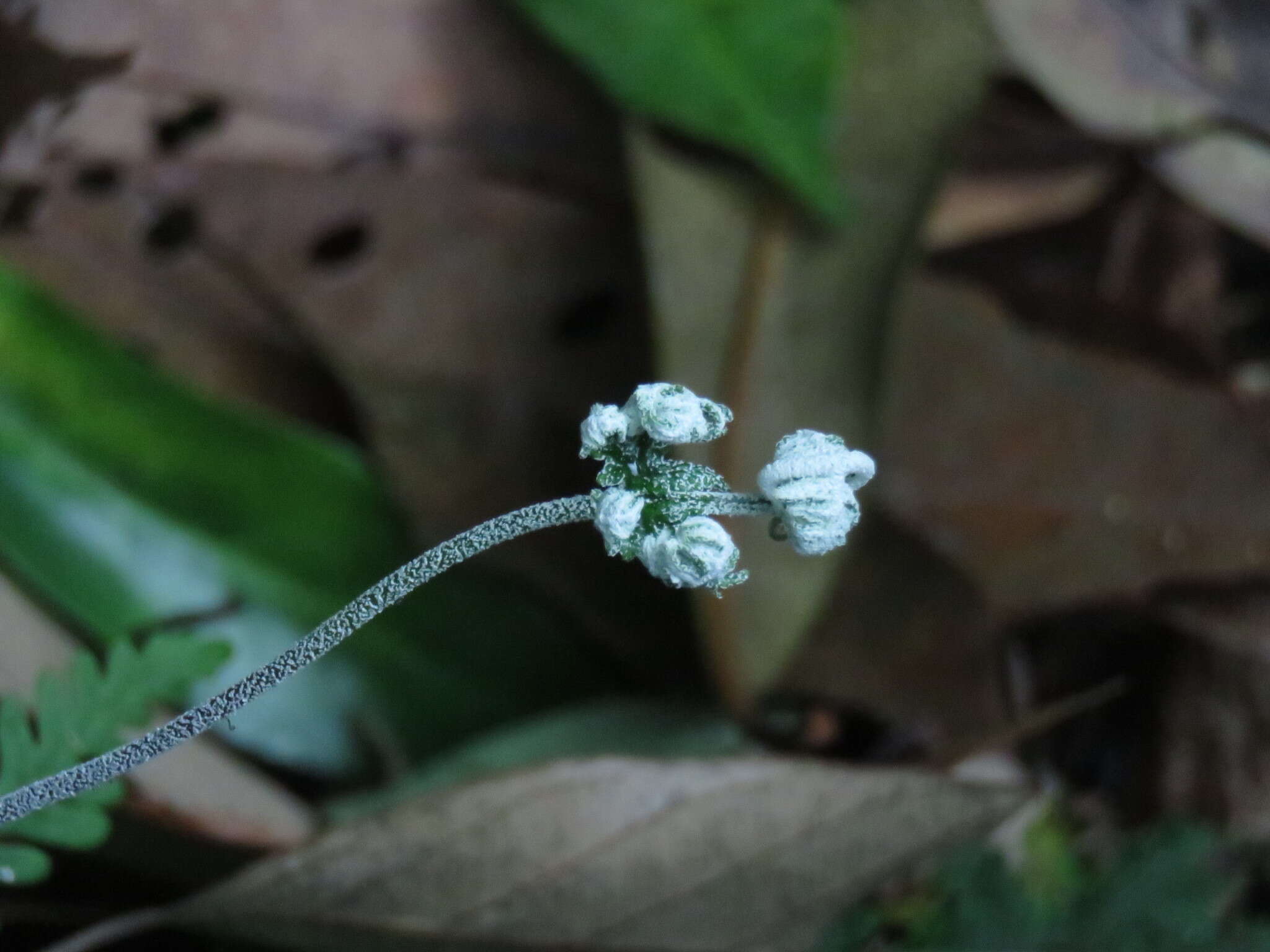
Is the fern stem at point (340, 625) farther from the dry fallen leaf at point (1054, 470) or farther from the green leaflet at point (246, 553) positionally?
the dry fallen leaf at point (1054, 470)

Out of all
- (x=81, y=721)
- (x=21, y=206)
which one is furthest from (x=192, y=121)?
(x=81, y=721)

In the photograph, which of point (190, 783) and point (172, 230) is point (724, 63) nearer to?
point (172, 230)

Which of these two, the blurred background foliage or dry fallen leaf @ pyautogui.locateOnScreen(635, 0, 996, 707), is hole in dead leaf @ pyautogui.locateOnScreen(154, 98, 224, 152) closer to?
the blurred background foliage

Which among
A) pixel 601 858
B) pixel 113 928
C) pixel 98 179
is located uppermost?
pixel 98 179

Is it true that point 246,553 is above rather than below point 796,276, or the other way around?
below

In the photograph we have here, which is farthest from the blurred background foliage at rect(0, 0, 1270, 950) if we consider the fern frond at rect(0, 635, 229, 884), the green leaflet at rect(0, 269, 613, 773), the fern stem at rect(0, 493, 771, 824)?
the fern stem at rect(0, 493, 771, 824)

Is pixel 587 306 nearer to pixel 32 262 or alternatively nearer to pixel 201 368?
pixel 201 368

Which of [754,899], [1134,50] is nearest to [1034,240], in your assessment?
[1134,50]
